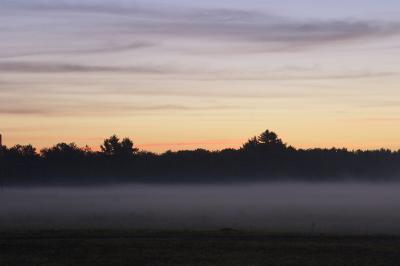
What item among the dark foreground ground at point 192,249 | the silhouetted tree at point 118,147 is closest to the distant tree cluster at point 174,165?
the silhouetted tree at point 118,147

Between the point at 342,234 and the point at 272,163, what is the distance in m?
141

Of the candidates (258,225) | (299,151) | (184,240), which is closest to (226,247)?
(184,240)

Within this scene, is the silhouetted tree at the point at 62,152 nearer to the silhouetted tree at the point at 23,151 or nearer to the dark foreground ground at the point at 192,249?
the silhouetted tree at the point at 23,151

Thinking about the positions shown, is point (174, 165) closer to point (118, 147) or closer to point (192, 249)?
point (118, 147)

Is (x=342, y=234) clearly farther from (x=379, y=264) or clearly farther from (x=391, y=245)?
(x=379, y=264)

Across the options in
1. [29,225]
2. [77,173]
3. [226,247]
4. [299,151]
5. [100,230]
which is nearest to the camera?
[226,247]

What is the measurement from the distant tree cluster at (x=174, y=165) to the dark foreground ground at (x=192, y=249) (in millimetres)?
127347

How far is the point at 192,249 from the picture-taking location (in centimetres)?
3394

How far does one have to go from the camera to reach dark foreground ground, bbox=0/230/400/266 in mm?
30688

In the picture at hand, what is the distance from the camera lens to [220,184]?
576ft

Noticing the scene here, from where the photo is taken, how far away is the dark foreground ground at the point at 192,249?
30688 millimetres

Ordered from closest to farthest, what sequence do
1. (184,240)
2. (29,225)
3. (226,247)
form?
(226,247) < (184,240) < (29,225)

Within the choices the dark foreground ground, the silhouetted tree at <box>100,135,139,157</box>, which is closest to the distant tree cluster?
the silhouetted tree at <box>100,135,139,157</box>

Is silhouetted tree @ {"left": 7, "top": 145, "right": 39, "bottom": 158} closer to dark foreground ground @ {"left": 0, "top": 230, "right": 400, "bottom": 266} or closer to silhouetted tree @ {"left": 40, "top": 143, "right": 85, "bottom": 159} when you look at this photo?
silhouetted tree @ {"left": 40, "top": 143, "right": 85, "bottom": 159}
